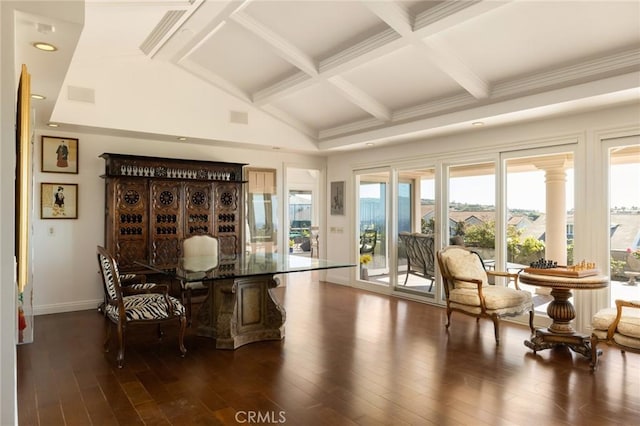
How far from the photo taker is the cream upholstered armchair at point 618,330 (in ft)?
10.6

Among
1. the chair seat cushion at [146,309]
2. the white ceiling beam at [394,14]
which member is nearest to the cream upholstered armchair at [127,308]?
the chair seat cushion at [146,309]

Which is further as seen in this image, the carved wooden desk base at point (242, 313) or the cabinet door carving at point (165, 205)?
the cabinet door carving at point (165, 205)

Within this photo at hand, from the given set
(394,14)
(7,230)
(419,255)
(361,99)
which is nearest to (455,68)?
(394,14)

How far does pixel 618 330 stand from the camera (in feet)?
10.9

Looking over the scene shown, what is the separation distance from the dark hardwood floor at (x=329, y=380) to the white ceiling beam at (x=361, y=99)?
3032mm

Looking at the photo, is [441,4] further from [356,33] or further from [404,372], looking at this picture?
[404,372]

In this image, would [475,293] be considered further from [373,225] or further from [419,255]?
[373,225]

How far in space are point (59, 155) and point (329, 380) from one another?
479 cm

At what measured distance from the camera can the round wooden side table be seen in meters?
3.79

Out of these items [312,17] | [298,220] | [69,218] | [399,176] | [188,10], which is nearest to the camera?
[188,10]

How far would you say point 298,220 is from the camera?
10.1 metres

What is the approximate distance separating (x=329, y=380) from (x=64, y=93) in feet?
15.7

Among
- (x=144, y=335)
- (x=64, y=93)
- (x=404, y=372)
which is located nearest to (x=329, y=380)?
(x=404, y=372)

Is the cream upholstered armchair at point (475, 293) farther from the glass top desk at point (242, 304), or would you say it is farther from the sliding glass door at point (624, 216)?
the glass top desk at point (242, 304)
